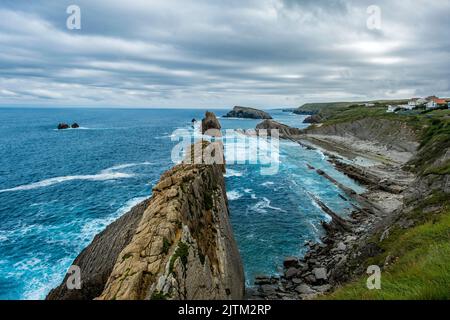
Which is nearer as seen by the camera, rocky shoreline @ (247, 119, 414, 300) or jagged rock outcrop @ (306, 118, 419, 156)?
rocky shoreline @ (247, 119, 414, 300)

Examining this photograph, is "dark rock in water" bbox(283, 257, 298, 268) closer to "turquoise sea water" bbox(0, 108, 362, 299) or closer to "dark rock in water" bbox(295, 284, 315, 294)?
"turquoise sea water" bbox(0, 108, 362, 299)

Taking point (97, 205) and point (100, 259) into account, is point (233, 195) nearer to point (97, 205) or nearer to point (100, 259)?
point (97, 205)

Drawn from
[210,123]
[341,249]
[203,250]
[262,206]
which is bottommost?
[341,249]

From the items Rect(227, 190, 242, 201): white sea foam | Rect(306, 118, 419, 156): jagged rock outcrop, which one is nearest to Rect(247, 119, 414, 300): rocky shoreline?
Rect(227, 190, 242, 201): white sea foam

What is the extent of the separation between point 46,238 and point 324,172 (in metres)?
62.3

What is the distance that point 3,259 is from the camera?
33.3 meters

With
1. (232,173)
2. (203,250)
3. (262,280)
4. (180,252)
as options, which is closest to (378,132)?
(232,173)

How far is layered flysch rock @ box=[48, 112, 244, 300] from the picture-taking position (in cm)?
1533

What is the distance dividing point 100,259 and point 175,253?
1392 cm

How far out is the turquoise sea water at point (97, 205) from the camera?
33.1 m

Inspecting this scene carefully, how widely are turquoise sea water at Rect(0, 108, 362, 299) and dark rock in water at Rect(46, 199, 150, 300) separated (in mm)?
3774

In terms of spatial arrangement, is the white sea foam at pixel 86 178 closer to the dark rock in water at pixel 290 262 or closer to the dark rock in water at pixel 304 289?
the dark rock in water at pixel 290 262

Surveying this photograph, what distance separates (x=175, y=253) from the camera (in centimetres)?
1697
